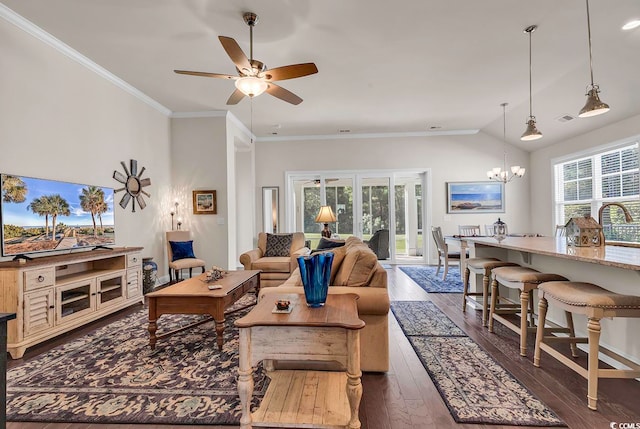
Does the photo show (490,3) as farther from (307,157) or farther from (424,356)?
(307,157)

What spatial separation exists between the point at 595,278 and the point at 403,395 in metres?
1.79

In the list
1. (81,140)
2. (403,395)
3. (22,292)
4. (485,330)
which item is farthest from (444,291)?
(81,140)

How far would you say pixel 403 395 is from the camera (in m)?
1.98

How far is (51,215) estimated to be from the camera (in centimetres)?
319

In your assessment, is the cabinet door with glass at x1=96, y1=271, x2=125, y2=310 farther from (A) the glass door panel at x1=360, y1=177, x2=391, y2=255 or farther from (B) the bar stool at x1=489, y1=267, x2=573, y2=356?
(A) the glass door panel at x1=360, y1=177, x2=391, y2=255

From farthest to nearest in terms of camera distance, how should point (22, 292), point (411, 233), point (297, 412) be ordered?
point (411, 233) → point (22, 292) → point (297, 412)

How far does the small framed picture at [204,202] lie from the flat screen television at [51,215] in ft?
5.44

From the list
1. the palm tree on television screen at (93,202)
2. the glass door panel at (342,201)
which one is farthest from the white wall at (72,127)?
the glass door panel at (342,201)

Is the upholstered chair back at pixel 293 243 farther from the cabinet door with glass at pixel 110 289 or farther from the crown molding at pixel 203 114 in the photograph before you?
the crown molding at pixel 203 114

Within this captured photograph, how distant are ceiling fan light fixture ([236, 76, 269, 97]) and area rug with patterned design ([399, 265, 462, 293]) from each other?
371 cm

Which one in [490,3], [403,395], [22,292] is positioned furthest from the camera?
[490,3]

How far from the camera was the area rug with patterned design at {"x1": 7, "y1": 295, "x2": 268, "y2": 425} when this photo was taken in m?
1.81

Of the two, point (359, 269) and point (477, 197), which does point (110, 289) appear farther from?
point (477, 197)

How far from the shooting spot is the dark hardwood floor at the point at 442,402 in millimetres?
1710
